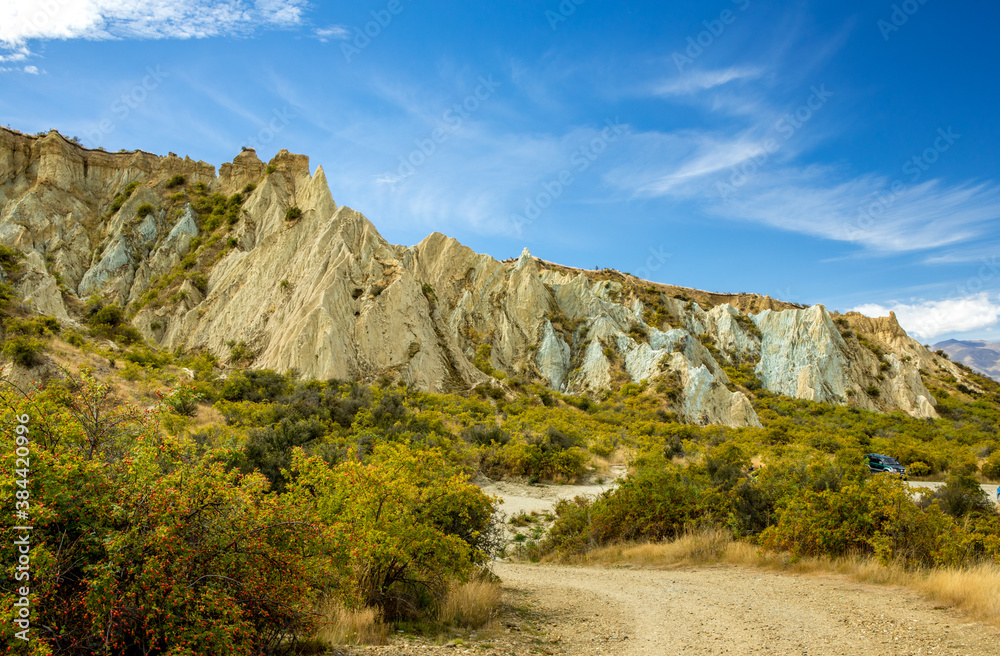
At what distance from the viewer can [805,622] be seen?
6918 mm

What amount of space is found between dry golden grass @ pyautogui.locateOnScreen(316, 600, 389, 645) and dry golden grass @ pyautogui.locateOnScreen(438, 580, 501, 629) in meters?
1.03

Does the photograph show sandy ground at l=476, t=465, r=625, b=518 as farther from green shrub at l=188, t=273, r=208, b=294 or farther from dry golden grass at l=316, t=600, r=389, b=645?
green shrub at l=188, t=273, r=208, b=294

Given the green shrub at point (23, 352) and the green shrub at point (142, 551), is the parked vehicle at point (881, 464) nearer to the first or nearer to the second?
the green shrub at point (142, 551)

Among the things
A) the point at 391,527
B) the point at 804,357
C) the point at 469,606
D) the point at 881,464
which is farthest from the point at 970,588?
the point at 804,357

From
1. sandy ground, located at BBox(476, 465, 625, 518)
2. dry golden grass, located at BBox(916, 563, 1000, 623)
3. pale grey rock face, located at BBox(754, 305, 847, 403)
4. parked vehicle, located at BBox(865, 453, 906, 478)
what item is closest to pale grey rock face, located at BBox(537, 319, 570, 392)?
pale grey rock face, located at BBox(754, 305, 847, 403)

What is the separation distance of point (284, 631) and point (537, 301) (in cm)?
4692

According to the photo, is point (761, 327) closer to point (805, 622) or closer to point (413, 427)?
point (413, 427)

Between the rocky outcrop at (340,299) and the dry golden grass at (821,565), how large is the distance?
2065cm

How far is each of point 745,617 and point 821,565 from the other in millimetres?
3481

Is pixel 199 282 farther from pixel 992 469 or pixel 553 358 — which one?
pixel 992 469

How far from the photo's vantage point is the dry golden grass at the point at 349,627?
555 centimetres

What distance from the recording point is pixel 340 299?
32156 millimetres

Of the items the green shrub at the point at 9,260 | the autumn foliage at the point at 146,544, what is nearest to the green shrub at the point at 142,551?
the autumn foliage at the point at 146,544

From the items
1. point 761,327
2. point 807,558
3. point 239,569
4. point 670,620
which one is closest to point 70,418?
point 239,569
